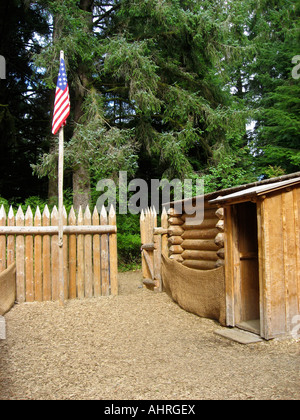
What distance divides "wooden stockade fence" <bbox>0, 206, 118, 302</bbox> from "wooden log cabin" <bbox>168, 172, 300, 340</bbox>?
2377 millimetres

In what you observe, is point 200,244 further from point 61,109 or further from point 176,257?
point 61,109

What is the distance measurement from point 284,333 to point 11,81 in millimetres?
15132

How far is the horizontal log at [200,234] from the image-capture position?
7359 millimetres

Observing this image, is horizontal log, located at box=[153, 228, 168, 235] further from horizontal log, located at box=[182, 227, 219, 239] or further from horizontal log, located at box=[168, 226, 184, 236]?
horizontal log, located at box=[182, 227, 219, 239]

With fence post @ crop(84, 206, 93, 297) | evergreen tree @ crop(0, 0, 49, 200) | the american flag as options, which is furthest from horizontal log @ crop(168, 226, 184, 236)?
evergreen tree @ crop(0, 0, 49, 200)

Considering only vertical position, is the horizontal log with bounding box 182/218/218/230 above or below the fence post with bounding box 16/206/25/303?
above

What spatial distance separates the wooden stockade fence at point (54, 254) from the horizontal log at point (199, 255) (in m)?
1.76

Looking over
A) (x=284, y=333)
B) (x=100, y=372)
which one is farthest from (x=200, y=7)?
(x=100, y=372)

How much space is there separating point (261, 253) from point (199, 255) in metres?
2.74

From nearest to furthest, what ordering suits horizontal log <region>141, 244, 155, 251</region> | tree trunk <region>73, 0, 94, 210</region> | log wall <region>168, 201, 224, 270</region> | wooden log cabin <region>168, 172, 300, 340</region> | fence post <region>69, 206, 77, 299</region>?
wooden log cabin <region>168, 172, 300, 340</region> → log wall <region>168, 201, 224, 270</region> → fence post <region>69, 206, 77, 299</region> → horizontal log <region>141, 244, 155, 251</region> → tree trunk <region>73, 0, 94, 210</region>

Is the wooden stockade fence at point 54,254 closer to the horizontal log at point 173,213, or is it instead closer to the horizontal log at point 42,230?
the horizontal log at point 42,230

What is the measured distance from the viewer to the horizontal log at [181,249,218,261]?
7391 millimetres

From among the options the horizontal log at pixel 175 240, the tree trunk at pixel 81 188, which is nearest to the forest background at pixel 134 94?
the tree trunk at pixel 81 188
